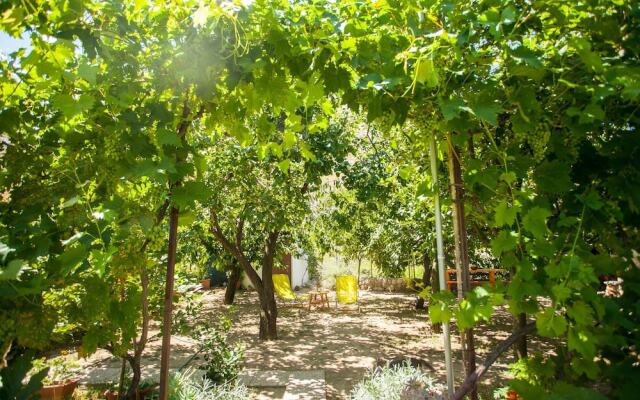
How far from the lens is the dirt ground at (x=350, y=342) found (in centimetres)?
518

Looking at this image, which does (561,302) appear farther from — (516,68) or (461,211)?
(516,68)

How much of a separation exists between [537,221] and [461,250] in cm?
44

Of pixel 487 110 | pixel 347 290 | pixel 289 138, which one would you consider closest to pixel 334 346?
A: pixel 347 290

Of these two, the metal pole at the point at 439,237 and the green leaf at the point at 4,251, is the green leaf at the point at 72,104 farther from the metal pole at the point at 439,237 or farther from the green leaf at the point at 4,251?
the metal pole at the point at 439,237

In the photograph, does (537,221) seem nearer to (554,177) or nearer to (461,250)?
(554,177)

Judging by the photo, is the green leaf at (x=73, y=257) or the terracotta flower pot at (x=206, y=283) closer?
the green leaf at (x=73, y=257)

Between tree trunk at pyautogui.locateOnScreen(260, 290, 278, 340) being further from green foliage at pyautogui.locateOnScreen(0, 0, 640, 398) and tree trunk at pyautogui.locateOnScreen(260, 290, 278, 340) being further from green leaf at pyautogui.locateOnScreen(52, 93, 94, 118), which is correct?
green leaf at pyautogui.locateOnScreen(52, 93, 94, 118)

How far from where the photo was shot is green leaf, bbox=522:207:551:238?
1215 millimetres

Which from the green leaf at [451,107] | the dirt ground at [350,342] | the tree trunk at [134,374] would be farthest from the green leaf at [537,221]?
the dirt ground at [350,342]

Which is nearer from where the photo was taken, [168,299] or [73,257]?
[73,257]

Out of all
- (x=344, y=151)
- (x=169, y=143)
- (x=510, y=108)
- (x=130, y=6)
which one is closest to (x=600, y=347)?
(x=510, y=108)

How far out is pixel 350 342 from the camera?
6988mm

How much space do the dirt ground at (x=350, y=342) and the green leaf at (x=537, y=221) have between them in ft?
11.3

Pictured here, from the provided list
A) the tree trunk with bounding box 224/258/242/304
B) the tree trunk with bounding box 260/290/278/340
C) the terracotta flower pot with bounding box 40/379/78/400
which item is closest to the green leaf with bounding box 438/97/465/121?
the terracotta flower pot with bounding box 40/379/78/400
